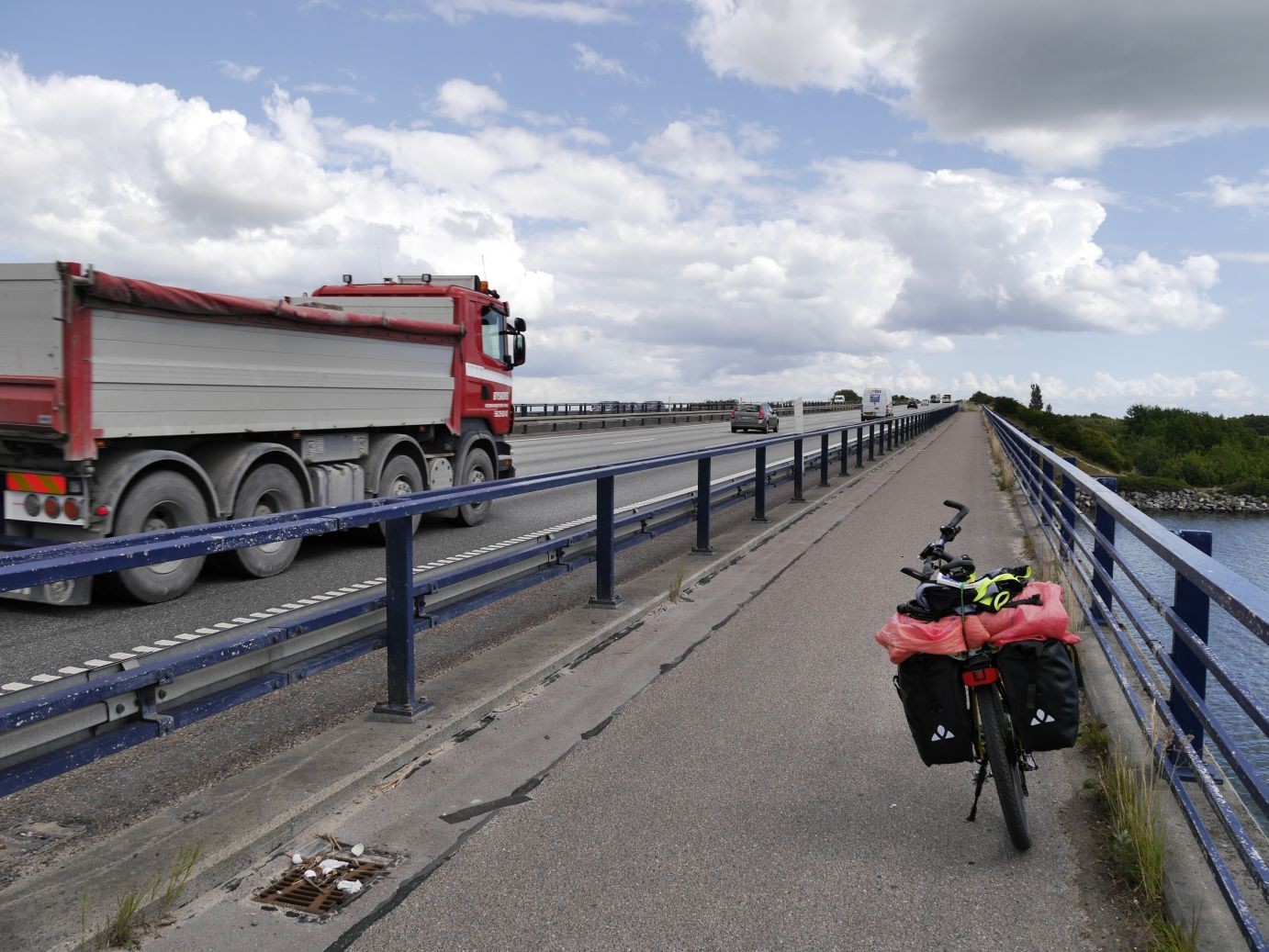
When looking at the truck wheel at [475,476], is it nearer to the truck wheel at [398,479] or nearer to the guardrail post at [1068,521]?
the truck wheel at [398,479]

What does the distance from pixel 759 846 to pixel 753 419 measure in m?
49.2

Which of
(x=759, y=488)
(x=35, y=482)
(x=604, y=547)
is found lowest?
(x=604, y=547)

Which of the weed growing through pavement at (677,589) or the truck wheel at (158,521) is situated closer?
the truck wheel at (158,521)

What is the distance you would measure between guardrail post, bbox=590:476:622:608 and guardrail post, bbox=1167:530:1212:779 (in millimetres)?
4364

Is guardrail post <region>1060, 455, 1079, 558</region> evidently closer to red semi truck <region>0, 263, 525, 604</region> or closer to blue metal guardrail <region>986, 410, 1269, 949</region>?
blue metal guardrail <region>986, 410, 1269, 949</region>

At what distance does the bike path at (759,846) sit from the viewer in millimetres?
3270

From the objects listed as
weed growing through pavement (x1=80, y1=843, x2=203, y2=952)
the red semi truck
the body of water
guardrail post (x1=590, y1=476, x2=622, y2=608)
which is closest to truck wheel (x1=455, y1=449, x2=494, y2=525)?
the red semi truck

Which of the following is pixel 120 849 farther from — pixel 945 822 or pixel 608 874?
pixel 945 822

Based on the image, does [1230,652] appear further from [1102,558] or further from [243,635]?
[243,635]

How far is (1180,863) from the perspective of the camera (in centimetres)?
355

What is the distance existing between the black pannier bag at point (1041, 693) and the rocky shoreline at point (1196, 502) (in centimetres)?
5532

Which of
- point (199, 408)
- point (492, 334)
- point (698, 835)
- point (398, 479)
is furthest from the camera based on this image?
point (492, 334)

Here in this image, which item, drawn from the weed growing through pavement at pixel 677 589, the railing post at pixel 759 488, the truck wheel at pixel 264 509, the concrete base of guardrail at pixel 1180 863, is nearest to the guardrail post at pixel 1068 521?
the concrete base of guardrail at pixel 1180 863

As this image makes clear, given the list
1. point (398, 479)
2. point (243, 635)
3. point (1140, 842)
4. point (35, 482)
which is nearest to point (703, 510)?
point (398, 479)
